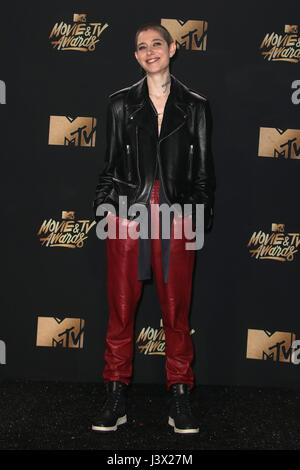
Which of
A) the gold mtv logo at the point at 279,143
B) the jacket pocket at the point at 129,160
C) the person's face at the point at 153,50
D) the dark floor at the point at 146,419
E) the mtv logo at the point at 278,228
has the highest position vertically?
the person's face at the point at 153,50

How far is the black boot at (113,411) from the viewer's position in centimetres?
261

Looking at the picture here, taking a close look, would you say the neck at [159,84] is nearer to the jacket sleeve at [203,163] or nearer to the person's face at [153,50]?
the person's face at [153,50]

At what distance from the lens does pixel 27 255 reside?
3.23 m

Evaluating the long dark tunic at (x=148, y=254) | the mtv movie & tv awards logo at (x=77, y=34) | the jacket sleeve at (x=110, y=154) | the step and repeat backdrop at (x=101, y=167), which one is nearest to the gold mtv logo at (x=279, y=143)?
the step and repeat backdrop at (x=101, y=167)

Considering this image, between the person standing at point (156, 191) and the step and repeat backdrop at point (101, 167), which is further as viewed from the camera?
the step and repeat backdrop at point (101, 167)

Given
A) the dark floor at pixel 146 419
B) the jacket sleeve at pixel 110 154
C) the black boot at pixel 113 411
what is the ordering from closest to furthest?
the dark floor at pixel 146 419
the black boot at pixel 113 411
the jacket sleeve at pixel 110 154

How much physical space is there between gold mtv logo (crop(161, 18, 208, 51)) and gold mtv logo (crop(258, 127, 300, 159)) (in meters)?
0.67

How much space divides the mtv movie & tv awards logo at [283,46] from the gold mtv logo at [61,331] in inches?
79.8

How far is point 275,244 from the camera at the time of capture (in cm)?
318

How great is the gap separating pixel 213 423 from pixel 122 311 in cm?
78
